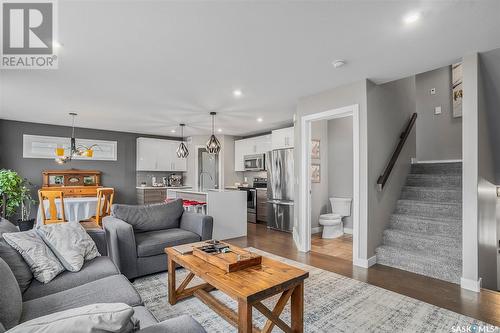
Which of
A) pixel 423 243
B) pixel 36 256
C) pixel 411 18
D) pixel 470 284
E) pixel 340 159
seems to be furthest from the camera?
pixel 340 159

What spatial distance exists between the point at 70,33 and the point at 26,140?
5.11 metres

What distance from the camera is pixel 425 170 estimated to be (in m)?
4.72

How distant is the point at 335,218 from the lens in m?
5.01

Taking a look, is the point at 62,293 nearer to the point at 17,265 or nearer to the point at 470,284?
the point at 17,265

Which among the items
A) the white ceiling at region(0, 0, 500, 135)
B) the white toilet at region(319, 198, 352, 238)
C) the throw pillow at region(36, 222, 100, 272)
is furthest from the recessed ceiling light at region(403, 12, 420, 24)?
the white toilet at region(319, 198, 352, 238)

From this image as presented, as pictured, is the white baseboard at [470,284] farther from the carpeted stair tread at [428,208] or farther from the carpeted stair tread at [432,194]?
the carpeted stair tread at [432,194]

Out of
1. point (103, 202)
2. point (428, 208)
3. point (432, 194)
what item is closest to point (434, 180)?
point (432, 194)

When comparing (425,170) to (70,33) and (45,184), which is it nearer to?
(70,33)

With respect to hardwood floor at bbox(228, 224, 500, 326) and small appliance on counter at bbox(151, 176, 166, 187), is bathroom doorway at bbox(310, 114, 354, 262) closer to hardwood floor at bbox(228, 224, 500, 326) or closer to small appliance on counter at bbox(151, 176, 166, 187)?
hardwood floor at bbox(228, 224, 500, 326)

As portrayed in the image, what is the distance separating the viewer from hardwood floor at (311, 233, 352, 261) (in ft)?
13.0

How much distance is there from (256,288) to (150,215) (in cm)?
237

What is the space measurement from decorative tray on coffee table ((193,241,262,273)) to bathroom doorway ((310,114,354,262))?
305cm

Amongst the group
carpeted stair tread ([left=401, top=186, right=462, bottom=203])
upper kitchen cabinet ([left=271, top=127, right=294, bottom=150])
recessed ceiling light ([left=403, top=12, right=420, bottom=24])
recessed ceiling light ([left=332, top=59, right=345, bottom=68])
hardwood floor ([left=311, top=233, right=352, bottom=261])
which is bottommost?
hardwood floor ([left=311, top=233, right=352, bottom=261])

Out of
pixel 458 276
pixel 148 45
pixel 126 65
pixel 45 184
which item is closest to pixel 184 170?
pixel 45 184
